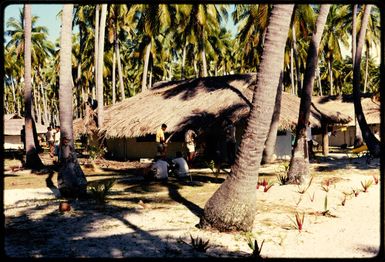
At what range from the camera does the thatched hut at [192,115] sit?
61.0 feet

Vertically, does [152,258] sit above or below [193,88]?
below

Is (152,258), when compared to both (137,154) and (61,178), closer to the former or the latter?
(61,178)

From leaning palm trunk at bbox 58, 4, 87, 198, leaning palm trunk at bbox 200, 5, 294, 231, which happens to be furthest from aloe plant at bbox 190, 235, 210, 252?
leaning palm trunk at bbox 58, 4, 87, 198

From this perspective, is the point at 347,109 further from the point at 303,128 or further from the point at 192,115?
the point at 303,128

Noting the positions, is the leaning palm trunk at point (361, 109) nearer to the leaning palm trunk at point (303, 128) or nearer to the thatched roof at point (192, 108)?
the thatched roof at point (192, 108)

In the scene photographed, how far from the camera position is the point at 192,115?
19172 mm

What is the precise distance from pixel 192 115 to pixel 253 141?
486 inches

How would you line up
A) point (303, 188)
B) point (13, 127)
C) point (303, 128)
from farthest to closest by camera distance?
point (13, 127)
point (303, 128)
point (303, 188)

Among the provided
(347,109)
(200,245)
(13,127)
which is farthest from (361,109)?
(13,127)

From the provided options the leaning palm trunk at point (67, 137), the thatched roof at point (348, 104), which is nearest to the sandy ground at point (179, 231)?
the leaning palm trunk at point (67, 137)

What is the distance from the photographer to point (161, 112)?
68.7 ft

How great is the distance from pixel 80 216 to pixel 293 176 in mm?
6164

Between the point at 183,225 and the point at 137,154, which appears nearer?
the point at 183,225

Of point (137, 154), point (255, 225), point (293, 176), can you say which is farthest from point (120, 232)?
point (137, 154)
